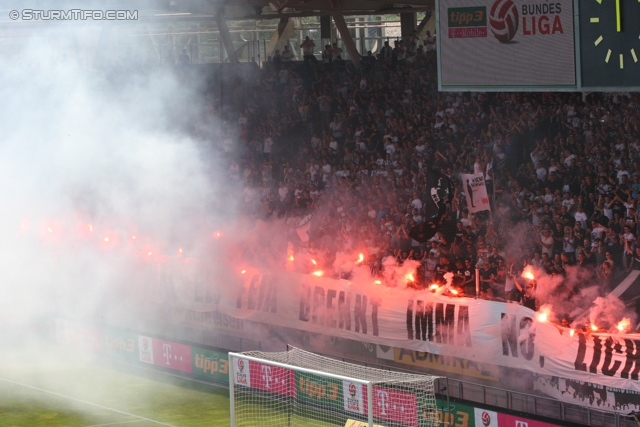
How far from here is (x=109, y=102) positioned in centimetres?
1938

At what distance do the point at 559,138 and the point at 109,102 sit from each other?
8536 millimetres

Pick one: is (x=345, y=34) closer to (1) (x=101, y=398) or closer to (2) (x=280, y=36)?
(2) (x=280, y=36)

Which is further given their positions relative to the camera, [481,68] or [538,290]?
[538,290]

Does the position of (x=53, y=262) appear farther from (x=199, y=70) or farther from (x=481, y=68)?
(x=481, y=68)

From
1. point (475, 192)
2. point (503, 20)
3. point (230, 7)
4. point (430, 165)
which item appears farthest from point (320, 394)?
point (230, 7)

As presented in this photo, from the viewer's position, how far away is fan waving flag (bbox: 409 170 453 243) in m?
15.7

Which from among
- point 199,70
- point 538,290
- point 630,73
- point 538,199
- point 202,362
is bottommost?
point 202,362

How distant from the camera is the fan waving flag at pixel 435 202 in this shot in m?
15.7

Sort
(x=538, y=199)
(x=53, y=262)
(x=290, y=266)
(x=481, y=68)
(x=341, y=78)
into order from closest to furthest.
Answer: (x=481, y=68)
(x=538, y=199)
(x=290, y=266)
(x=53, y=262)
(x=341, y=78)

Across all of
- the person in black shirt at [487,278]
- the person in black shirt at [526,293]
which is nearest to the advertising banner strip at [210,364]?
the person in black shirt at [487,278]

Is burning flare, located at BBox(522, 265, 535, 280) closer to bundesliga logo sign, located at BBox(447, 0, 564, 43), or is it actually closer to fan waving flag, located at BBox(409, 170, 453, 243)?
fan waving flag, located at BBox(409, 170, 453, 243)

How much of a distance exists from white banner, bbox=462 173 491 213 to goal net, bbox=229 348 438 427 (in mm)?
3154

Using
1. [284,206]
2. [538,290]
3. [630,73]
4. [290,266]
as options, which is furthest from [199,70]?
[630,73]

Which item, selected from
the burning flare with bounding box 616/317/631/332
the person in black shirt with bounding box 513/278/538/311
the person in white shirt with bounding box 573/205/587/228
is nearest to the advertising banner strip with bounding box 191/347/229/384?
the person in black shirt with bounding box 513/278/538/311
